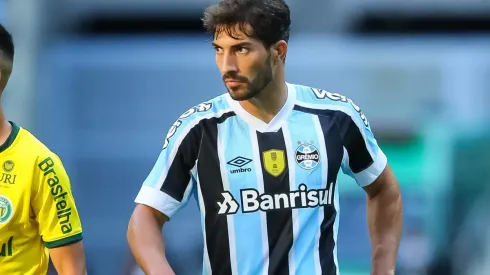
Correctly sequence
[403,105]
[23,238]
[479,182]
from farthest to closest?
1. [403,105]
2. [479,182]
3. [23,238]

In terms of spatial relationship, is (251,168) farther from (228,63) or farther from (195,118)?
(228,63)

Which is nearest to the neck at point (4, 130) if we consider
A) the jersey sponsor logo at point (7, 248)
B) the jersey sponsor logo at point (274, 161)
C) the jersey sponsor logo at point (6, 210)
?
the jersey sponsor logo at point (6, 210)

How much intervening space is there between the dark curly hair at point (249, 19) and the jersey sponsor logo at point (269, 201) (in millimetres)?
558

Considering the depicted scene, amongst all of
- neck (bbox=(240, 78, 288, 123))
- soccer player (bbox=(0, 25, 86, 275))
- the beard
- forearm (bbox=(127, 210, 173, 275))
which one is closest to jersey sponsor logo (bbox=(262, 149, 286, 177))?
neck (bbox=(240, 78, 288, 123))

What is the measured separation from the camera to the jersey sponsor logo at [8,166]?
4.46 meters

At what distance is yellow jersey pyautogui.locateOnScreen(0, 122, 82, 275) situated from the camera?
14.6ft

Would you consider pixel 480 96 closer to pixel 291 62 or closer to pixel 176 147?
pixel 291 62

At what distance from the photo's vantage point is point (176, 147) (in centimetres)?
451

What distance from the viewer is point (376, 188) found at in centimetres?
486

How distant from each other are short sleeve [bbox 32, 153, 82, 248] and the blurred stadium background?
10309mm

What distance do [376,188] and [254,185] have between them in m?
0.60

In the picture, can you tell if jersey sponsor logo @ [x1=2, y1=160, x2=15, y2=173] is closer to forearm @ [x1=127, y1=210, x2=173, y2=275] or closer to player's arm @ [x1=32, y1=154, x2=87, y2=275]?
player's arm @ [x1=32, y1=154, x2=87, y2=275]

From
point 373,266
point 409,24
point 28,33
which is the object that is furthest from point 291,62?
point 373,266

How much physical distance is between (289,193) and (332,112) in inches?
15.1
